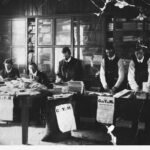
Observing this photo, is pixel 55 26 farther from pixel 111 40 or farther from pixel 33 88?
pixel 33 88

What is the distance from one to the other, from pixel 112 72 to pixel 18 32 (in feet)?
10.6

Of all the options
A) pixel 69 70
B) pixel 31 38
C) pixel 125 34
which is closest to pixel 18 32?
pixel 31 38

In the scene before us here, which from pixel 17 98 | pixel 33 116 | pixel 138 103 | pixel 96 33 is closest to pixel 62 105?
pixel 17 98

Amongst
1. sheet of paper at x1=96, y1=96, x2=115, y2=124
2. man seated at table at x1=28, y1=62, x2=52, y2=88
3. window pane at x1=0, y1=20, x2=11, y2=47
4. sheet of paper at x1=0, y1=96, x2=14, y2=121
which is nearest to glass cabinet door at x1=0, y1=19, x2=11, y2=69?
window pane at x1=0, y1=20, x2=11, y2=47

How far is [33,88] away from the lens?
17.9 feet

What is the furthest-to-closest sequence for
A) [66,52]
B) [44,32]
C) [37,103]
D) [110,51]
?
[44,32] → [66,52] → [110,51] → [37,103]

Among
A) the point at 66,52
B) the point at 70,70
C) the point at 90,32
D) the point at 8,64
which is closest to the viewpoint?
the point at 66,52

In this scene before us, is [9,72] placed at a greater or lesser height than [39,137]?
greater

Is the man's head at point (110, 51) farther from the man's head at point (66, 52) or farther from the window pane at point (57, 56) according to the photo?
the window pane at point (57, 56)

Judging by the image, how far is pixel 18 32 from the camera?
28.2ft

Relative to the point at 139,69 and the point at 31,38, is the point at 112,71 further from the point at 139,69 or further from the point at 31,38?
the point at 31,38

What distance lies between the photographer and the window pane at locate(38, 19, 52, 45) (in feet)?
27.4

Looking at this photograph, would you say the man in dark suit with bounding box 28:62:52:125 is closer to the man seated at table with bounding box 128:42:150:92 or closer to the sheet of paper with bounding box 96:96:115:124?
the sheet of paper with bounding box 96:96:115:124

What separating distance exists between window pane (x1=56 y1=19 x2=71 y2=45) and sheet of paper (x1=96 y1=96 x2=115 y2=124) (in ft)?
12.0
